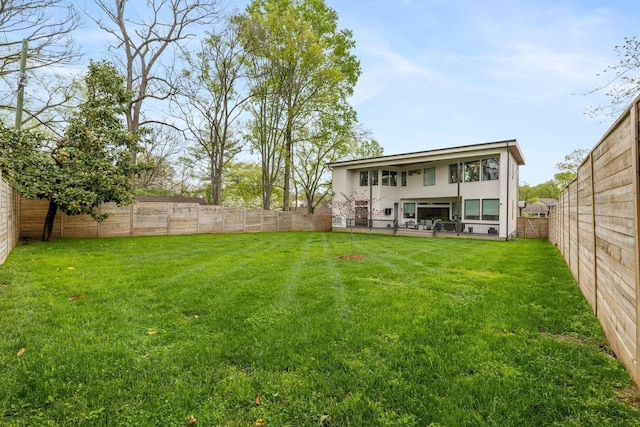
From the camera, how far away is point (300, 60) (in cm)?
2172

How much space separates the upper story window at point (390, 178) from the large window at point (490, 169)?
595cm

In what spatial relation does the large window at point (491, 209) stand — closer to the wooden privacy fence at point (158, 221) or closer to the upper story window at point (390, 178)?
the upper story window at point (390, 178)

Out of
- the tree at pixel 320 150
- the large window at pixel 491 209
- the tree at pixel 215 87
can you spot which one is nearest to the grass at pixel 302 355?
the large window at pixel 491 209

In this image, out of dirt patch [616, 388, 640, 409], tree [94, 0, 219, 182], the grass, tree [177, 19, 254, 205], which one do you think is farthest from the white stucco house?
tree [94, 0, 219, 182]

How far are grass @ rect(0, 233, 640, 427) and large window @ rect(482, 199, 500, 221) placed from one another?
12.5 m

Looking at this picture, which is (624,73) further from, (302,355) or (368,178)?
(368,178)

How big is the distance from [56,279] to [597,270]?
8167mm

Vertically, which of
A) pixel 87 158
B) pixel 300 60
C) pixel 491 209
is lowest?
pixel 491 209

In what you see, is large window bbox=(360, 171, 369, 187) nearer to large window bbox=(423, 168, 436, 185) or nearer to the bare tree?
large window bbox=(423, 168, 436, 185)

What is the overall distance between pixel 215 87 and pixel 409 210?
Result: 1574cm

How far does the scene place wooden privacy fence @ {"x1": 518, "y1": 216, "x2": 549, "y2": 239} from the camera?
61.4 feet

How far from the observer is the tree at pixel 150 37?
1698 centimetres

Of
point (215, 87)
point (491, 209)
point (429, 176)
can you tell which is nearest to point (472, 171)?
point (491, 209)

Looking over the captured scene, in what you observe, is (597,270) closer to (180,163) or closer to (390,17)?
(390,17)
